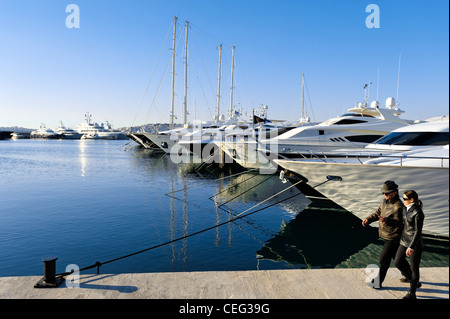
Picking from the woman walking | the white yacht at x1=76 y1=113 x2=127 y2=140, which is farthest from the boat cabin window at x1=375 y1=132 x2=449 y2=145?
the white yacht at x1=76 y1=113 x2=127 y2=140

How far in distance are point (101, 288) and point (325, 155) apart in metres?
9.83

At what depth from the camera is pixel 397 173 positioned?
27.4ft

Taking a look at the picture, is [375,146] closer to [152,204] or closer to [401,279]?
[401,279]

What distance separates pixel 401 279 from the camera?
5.25 metres

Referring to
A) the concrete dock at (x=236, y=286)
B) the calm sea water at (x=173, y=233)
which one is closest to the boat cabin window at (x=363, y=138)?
the calm sea water at (x=173, y=233)

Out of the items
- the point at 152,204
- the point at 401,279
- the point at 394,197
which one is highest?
the point at 394,197

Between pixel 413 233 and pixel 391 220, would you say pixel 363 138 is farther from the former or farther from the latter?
pixel 413 233

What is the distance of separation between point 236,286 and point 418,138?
8547 mm

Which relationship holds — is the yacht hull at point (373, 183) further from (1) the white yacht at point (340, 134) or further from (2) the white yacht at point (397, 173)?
(1) the white yacht at point (340, 134)

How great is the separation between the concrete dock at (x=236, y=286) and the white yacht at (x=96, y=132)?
157855 mm

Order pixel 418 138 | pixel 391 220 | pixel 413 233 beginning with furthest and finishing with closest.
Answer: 1. pixel 418 138
2. pixel 391 220
3. pixel 413 233

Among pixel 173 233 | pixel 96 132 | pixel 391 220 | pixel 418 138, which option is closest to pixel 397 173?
pixel 418 138

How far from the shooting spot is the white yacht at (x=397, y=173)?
26.0 ft
